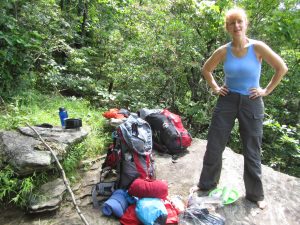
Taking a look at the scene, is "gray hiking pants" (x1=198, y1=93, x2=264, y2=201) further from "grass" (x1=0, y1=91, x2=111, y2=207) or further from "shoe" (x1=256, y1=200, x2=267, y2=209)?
"grass" (x1=0, y1=91, x2=111, y2=207)

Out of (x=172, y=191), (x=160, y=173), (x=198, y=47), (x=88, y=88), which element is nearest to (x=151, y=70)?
(x=198, y=47)

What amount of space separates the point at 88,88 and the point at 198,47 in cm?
322

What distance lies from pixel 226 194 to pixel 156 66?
4.12 m

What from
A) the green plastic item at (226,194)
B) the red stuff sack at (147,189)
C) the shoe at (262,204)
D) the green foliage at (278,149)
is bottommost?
the green foliage at (278,149)

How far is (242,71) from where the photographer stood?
10.6 ft

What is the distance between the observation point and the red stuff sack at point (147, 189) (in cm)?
332

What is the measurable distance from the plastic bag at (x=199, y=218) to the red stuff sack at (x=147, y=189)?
32cm

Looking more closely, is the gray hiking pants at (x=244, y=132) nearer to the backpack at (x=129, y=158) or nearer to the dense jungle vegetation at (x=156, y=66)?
the backpack at (x=129, y=158)

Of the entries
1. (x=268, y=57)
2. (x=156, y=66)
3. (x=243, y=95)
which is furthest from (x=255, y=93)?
(x=156, y=66)

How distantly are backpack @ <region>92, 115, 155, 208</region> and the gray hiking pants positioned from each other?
0.79 m

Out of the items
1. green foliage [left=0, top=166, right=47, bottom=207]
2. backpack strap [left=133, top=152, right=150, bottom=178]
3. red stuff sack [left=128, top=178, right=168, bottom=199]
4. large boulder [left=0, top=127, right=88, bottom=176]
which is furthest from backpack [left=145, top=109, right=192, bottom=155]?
green foliage [left=0, top=166, right=47, bottom=207]

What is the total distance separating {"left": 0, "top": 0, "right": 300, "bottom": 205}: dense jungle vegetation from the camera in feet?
20.3

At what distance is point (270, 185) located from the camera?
13.6 feet

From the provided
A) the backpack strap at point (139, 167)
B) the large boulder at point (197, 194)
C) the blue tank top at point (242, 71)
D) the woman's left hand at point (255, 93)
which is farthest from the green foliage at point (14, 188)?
the woman's left hand at point (255, 93)
